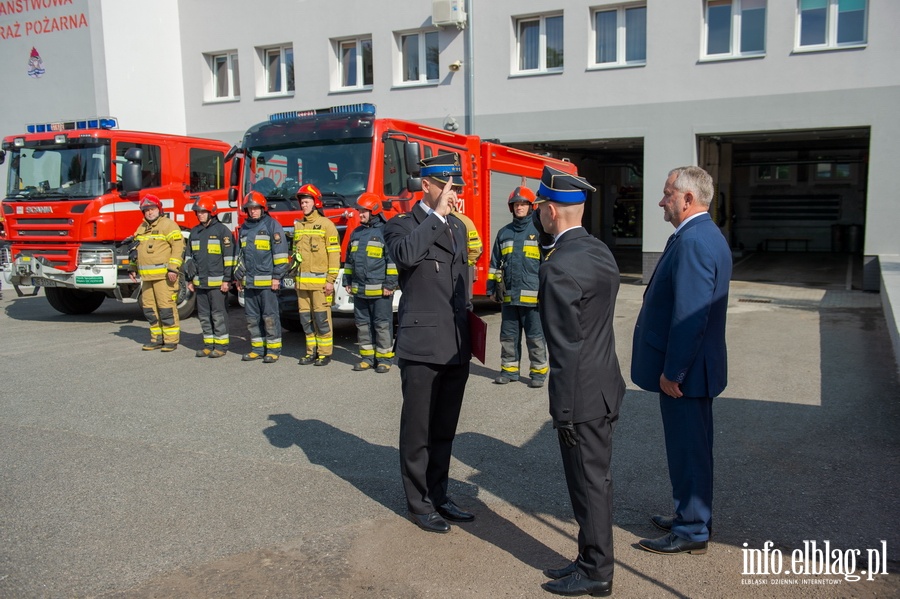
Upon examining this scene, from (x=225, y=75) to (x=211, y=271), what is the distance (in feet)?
45.2

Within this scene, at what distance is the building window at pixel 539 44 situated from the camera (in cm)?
1736

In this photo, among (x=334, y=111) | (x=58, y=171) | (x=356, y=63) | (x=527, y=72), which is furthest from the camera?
(x=356, y=63)

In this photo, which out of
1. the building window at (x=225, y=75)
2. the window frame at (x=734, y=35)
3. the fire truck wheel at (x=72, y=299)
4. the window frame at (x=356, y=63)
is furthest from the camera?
the building window at (x=225, y=75)

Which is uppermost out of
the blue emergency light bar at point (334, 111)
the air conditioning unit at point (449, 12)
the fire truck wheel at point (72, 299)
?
the air conditioning unit at point (449, 12)

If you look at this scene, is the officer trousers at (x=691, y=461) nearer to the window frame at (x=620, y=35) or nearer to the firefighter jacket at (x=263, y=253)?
the firefighter jacket at (x=263, y=253)

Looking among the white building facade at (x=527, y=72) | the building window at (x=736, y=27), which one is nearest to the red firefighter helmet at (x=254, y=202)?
the white building facade at (x=527, y=72)

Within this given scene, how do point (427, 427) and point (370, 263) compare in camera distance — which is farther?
point (370, 263)

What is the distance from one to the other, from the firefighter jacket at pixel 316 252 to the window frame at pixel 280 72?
12.2 metres

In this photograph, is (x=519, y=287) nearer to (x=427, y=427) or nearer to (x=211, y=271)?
(x=427, y=427)

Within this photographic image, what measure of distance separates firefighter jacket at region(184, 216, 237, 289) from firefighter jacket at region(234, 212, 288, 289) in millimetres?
471

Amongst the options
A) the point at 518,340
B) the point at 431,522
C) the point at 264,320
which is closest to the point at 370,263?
the point at 264,320

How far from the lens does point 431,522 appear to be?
4312 millimetres

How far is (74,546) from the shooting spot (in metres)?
4.17

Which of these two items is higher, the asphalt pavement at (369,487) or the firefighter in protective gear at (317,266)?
the firefighter in protective gear at (317,266)
